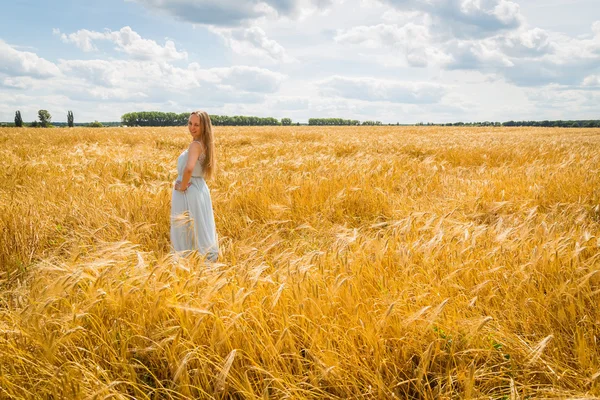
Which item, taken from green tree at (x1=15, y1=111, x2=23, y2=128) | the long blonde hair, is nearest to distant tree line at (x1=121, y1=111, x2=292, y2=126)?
green tree at (x1=15, y1=111, x2=23, y2=128)

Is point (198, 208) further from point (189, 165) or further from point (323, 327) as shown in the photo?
point (323, 327)

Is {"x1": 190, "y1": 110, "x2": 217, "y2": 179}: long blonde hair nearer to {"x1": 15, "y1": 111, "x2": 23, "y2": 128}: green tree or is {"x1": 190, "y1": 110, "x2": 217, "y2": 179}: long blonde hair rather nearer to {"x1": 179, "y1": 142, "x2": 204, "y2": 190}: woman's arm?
{"x1": 179, "y1": 142, "x2": 204, "y2": 190}: woman's arm

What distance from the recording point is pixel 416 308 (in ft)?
6.39

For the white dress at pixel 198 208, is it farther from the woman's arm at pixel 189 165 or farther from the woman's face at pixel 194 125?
the woman's face at pixel 194 125

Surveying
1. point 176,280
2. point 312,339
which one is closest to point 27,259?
point 176,280

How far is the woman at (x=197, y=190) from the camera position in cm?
392

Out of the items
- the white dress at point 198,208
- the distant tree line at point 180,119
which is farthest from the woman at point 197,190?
the distant tree line at point 180,119

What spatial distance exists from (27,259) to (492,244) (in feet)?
13.9

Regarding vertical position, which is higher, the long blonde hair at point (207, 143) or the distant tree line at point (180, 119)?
the distant tree line at point (180, 119)

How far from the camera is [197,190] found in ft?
13.3

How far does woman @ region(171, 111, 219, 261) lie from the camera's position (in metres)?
3.92

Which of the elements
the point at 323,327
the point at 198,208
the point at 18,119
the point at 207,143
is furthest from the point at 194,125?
the point at 18,119

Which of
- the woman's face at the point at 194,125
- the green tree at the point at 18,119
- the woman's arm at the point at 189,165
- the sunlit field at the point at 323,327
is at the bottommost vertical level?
the sunlit field at the point at 323,327

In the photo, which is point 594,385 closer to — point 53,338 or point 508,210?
point 53,338
